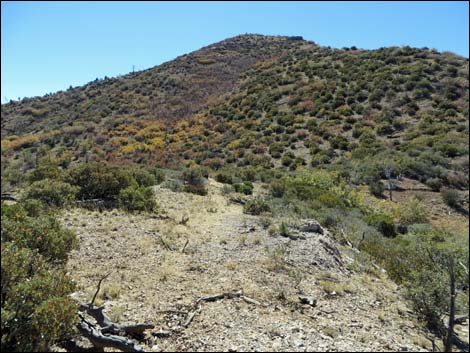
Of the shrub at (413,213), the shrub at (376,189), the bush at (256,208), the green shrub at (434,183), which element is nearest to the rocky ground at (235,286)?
the bush at (256,208)

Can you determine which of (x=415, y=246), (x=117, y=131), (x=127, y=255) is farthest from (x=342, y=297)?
(x=117, y=131)

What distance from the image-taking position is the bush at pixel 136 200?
1202 cm

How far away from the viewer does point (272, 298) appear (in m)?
6.48

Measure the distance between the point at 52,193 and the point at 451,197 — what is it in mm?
13387

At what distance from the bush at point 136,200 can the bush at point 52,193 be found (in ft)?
5.17

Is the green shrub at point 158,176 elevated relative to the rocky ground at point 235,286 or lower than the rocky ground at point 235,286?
elevated

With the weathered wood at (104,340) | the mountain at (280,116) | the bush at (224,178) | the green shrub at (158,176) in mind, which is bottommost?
the weathered wood at (104,340)

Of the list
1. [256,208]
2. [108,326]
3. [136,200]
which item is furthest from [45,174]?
[108,326]

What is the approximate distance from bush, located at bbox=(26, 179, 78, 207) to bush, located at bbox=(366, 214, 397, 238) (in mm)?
10051

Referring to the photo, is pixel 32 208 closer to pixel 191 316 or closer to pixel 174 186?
pixel 191 316

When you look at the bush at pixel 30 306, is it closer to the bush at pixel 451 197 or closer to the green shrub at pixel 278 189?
the green shrub at pixel 278 189

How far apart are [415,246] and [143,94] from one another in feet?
132

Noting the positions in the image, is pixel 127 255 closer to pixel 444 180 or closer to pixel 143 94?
pixel 444 180

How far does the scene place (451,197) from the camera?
1263 centimetres
